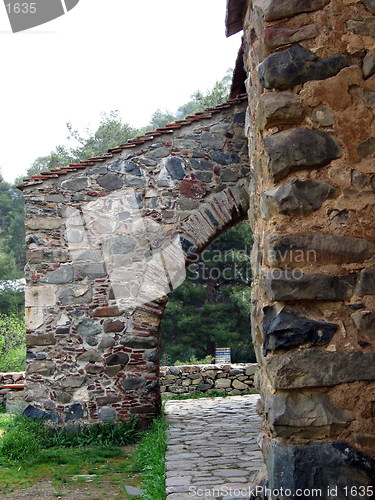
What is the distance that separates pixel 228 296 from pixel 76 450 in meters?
9.96

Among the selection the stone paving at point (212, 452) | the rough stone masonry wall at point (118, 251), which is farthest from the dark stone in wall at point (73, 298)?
the stone paving at point (212, 452)

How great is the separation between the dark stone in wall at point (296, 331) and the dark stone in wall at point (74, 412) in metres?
4.32

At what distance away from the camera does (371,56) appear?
238 centimetres

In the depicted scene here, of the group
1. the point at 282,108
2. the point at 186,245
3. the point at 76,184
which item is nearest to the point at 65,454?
the point at 186,245

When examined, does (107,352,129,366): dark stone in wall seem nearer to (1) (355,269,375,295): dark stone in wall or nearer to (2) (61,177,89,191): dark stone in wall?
(2) (61,177,89,191): dark stone in wall

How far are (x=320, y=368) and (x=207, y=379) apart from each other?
26.4ft

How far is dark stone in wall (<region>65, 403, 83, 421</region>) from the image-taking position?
609 cm

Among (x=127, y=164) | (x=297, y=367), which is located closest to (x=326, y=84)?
(x=297, y=367)

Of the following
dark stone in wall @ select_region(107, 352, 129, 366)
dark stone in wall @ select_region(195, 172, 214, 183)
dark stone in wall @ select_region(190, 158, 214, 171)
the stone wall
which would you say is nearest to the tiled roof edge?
A: dark stone in wall @ select_region(190, 158, 214, 171)

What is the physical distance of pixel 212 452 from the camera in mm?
4801

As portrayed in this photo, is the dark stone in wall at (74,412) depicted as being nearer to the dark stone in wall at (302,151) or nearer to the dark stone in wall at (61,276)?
the dark stone in wall at (61,276)

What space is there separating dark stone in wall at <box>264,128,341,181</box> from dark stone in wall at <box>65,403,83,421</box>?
4.52 m

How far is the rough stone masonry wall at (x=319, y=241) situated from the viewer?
7.16ft

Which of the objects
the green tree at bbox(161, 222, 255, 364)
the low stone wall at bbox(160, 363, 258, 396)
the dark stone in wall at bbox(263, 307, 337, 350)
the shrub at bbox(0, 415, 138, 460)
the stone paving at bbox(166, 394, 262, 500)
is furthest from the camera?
the green tree at bbox(161, 222, 255, 364)
